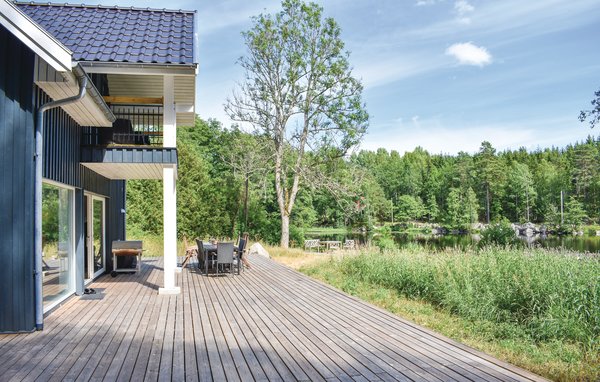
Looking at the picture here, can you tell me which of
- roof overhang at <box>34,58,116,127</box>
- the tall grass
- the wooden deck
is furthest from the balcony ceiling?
the tall grass

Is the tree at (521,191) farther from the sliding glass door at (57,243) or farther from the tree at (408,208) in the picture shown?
the sliding glass door at (57,243)

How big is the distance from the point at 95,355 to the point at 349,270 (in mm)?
7214

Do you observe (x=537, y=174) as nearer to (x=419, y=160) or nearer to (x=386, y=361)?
(x=419, y=160)

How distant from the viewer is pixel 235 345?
4500mm

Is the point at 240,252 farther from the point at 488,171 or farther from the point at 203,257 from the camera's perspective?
the point at 488,171

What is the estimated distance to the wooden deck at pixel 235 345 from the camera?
364cm

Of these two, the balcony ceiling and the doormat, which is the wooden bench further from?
the balcony ceiling

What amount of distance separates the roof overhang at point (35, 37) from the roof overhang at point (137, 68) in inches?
76.6

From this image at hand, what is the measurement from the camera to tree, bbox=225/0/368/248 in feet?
60.8

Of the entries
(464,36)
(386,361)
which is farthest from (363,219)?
(386,361)

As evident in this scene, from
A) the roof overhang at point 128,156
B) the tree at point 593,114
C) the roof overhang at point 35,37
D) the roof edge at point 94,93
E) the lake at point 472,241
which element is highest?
the tree at point 593,114

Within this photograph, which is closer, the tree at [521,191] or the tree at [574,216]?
the tree at [574,216]

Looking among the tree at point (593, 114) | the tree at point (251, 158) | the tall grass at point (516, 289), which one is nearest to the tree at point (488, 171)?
the tree at point (593, 114)

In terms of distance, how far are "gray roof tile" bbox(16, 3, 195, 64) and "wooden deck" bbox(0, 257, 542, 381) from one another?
148 inches
